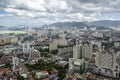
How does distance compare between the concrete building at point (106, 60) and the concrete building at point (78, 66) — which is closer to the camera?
A: the concrete building at point (78, 66)

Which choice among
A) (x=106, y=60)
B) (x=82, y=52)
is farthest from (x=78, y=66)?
(x=82, y=52)

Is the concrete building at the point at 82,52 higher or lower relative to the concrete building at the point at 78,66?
higher

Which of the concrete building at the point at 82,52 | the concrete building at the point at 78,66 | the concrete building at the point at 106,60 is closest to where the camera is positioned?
the concrete building at the point at 78,66

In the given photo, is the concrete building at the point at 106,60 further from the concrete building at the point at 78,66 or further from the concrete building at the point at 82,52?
the concrete building at the point at 82,52

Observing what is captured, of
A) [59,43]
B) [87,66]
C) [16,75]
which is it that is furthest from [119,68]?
[59,43]

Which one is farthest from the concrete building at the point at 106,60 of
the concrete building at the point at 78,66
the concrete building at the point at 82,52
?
the concrete building at the point at 82,52

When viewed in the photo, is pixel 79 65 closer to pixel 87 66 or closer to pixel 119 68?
pixel 87 66

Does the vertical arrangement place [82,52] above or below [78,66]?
above

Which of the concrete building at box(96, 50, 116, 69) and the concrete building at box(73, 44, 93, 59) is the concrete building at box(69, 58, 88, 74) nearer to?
the concrete building at box(96, 50, 116, 69)

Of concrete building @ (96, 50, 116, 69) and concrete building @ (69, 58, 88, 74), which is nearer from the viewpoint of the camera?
concrete building @ (69, 58, 88, 74)

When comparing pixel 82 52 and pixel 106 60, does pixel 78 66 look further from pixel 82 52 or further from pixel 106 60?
pixel 82 52

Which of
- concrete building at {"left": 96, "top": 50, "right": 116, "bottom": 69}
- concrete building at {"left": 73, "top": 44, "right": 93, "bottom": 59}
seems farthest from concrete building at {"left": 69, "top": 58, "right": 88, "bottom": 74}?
concrete building at {"left": 73, "top": 44, "right": 93, "bottom": 59}
